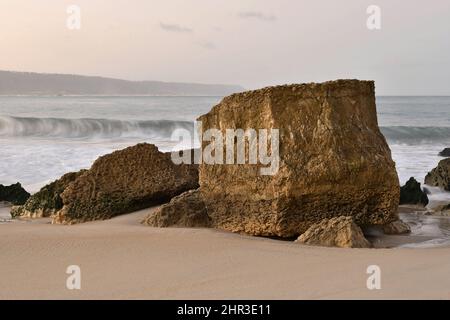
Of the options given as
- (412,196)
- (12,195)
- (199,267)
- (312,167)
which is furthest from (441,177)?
(199,267)

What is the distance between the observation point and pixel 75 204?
6.74 meters

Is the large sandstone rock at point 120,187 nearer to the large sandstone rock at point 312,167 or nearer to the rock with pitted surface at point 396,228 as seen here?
the large sandstone rock at point 312,167

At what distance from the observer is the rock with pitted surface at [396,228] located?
6.04 meters

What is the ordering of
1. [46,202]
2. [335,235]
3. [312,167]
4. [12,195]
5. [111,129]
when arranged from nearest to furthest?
[335,235]
[312,167]
[46,202]
[12,195]
[111,129]

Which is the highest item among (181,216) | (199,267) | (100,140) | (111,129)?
(111,129)

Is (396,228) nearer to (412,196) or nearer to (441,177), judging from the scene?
(412,196)

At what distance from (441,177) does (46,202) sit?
6.56 meters

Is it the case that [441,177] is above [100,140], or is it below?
below

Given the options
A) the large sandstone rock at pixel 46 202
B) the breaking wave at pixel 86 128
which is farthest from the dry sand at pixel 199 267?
the breaking wave at pixel 86 128

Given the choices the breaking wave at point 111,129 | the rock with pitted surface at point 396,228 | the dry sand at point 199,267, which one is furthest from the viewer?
the breaking wave at point 111,129

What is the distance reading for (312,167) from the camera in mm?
5414

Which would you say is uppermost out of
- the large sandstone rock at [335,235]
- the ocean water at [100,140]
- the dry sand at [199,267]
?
the ocean water at [100,140]

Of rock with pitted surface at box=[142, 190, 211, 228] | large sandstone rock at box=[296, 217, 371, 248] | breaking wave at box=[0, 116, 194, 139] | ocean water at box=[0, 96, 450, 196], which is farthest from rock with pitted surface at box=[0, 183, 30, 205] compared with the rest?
breaking wave at box=[0, 116, 194, 139]

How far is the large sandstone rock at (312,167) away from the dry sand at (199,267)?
393mm
